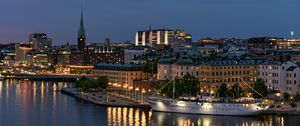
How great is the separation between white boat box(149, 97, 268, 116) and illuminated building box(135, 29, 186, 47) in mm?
68176

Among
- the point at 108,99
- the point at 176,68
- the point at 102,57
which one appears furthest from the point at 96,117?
the point at 102,57

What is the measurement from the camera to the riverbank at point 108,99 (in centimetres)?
3202

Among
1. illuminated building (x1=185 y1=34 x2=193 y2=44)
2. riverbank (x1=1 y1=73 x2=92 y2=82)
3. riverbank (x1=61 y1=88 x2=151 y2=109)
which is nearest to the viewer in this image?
riverbank (x1=61 y1=88 x2=151 y2=109)

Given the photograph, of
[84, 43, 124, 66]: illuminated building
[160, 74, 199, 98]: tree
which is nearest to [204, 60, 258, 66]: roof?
[160, 74, 199, 98]: tree

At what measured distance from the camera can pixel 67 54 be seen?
3196 inches

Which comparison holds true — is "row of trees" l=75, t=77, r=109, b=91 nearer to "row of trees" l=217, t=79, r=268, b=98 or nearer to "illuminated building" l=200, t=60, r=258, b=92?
"illuminated building" l=200, t=60, r=258, b=92

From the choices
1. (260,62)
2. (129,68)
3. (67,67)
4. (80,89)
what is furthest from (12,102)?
(67,67)

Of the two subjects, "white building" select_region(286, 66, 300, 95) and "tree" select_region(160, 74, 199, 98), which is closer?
"tree" select_region(160, 74, 199, 98)

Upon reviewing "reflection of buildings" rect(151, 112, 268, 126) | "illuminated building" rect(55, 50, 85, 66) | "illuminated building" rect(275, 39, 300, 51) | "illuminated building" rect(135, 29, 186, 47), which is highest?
"illuminated building" rect(135, 29, 186, 47)

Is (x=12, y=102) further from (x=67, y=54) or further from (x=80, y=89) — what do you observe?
(x=67, y=54)

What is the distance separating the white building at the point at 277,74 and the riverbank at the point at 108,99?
749 centimetres

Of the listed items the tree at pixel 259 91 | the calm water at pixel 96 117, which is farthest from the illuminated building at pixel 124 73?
the tree at pixel 259 91

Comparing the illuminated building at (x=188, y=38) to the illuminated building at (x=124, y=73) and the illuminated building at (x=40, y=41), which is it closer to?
the illuminated building at (x=40, y=41)

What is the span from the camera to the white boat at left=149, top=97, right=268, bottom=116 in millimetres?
28263
